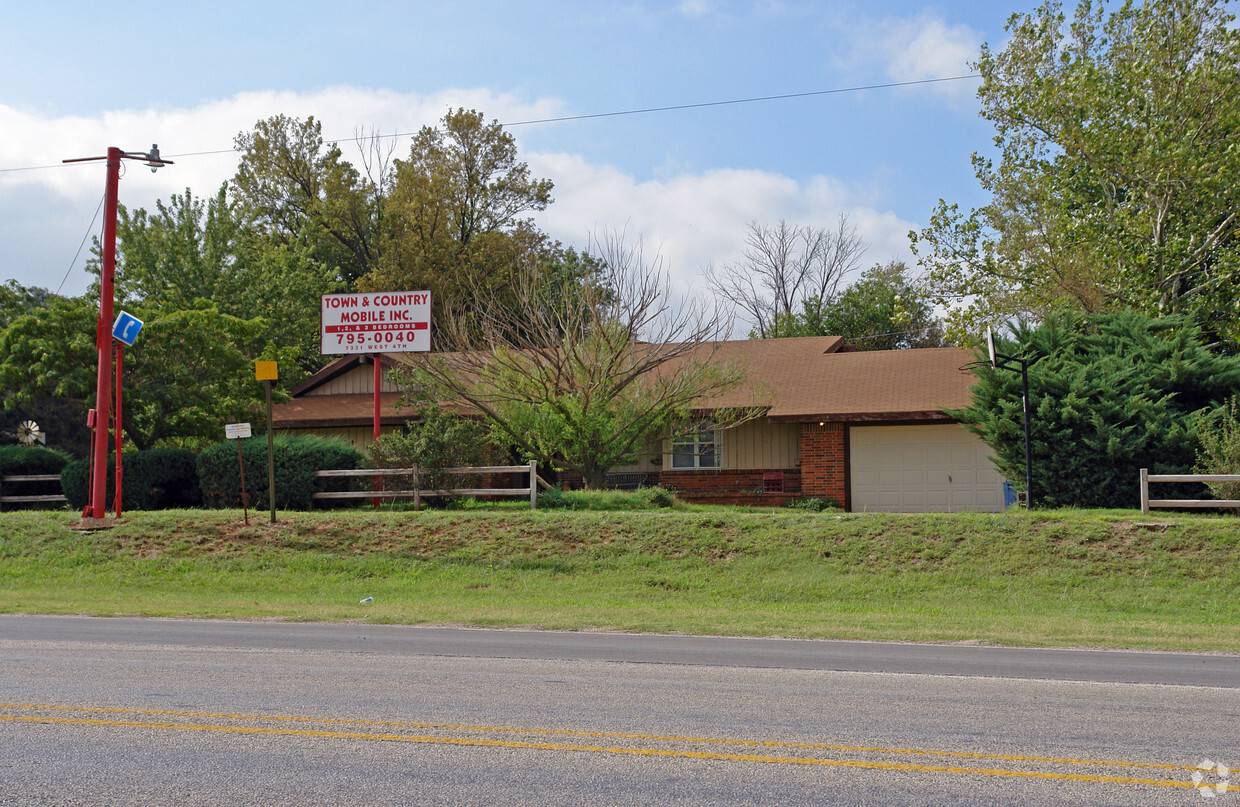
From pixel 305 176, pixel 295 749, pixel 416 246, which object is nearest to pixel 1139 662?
pixel 295 749

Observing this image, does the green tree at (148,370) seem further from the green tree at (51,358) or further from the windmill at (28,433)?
the windmill at (28,433)

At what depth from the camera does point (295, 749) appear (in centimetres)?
599

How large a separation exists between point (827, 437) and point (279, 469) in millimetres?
13237

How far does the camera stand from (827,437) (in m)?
25.5

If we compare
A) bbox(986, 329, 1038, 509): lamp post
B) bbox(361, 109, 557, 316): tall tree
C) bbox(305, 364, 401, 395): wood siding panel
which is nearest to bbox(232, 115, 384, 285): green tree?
bbox(361, 109, 557, 316): tall tree

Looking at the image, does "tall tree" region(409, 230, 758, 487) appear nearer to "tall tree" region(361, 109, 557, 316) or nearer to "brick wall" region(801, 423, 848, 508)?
"brick wall" region(801, 423, 848, 508)

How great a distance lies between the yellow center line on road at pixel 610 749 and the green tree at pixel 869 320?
41.6m

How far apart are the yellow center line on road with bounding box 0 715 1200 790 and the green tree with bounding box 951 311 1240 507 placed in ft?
50.8

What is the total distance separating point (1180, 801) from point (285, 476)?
1969 cm

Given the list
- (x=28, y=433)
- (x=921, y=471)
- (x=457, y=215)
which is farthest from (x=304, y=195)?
(x=921, y=471)

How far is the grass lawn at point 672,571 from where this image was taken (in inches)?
513

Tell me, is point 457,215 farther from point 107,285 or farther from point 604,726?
point 604,726

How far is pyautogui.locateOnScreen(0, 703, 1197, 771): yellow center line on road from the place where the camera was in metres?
5.72

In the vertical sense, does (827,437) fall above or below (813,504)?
above
